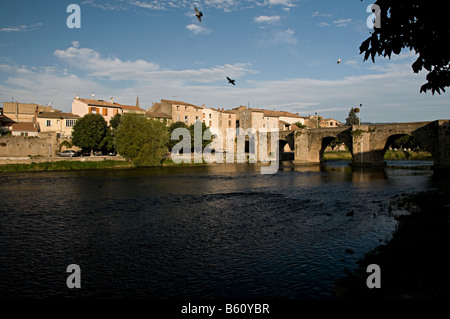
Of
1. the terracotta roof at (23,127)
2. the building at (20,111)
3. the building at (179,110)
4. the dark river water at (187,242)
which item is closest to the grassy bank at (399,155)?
the building at (179,110)

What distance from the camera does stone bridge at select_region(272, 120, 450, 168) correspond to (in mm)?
42781

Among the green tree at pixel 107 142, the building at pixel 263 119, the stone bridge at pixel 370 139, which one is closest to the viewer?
the stone bridge at pixel 370 139

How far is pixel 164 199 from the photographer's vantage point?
24.6 meters

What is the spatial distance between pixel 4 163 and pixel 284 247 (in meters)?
49.0

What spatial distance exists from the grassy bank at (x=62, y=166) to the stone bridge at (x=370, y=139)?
34272 mm

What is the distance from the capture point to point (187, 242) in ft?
45.1

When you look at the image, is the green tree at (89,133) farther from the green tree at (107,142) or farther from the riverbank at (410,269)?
the riverbank at (410,269)

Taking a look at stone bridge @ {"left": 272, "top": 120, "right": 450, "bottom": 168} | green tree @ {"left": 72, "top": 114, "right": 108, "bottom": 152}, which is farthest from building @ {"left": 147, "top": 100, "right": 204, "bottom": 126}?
stone bridge @ {"left": 272, "top": 120, "right": 450, "bottom": 168}

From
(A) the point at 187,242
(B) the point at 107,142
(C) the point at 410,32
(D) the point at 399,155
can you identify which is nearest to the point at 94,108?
(B) the point at 107,142

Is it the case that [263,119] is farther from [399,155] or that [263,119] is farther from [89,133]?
[89,133]

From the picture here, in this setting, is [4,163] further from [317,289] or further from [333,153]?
[333,153]

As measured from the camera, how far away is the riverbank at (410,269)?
7324 millimetres

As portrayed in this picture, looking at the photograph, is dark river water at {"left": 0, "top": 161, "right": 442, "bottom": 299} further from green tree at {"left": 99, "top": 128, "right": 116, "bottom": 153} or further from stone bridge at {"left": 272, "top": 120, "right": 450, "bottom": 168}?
green tree at {"left": 99, "top": 128, "right": 116, "bottom": 153}
